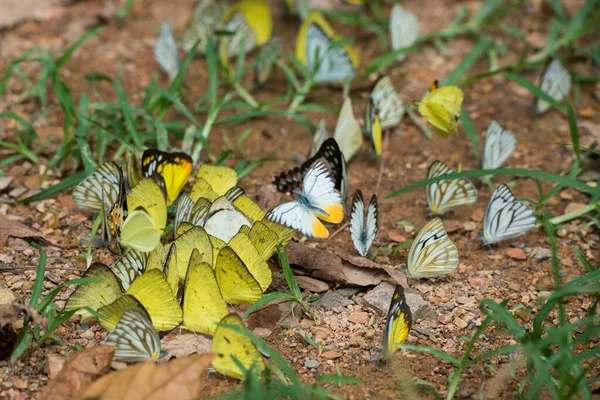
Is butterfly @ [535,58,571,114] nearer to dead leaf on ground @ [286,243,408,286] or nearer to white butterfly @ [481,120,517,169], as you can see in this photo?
white butterfly @ [481,120,517,169]

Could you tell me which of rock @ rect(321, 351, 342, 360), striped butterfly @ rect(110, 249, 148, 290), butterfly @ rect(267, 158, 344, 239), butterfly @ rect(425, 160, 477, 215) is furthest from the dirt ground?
butterfly @ rect(267, 158, 344, 239)

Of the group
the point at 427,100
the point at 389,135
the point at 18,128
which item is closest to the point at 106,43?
the point at 18,128

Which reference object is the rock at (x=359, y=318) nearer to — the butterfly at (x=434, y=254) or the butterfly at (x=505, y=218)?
the butterfly at (x=434, y=254)

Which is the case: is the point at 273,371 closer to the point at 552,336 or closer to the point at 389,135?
the point at 552,336

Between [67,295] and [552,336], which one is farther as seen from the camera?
[67,295]

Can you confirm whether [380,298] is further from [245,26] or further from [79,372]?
[245,26]

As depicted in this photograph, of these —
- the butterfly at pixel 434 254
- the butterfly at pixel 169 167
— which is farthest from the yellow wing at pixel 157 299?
the butterfly at pixel 434 254

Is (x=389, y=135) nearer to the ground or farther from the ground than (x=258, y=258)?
farther from the ground

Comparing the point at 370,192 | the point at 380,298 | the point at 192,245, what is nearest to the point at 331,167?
the point at 370,192
